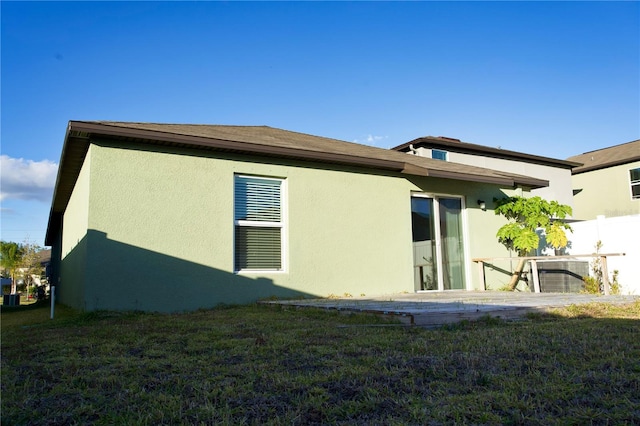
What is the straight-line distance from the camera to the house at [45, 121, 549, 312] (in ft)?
23.0

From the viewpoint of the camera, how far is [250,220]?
27.2ft

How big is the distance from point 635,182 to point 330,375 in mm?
23643

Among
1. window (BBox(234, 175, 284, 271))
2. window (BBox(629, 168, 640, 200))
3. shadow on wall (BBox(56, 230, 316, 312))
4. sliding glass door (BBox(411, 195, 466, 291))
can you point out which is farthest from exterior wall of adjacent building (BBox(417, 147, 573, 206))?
shadow on wall (BBox(56, 230, 316, 312))

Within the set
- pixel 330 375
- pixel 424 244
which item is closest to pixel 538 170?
pixel 424 244

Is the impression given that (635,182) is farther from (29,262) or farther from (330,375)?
(29,262)

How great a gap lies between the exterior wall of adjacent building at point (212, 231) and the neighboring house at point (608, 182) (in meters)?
15.8

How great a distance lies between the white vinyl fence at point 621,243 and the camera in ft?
32.8

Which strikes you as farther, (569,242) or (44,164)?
(44,164)

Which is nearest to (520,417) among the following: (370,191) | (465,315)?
(465,315)

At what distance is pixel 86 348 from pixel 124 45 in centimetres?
870

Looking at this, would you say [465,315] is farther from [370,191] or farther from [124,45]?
[124,45]

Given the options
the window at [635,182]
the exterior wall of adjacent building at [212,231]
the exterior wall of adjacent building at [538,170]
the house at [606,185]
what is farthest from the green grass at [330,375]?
the window at [635,182]

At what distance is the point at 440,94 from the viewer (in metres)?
14.1

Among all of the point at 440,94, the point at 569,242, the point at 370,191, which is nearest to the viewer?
the point at 370,191
